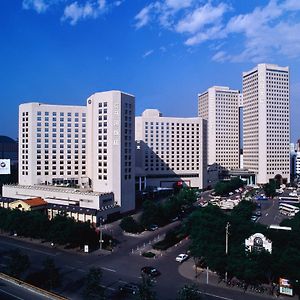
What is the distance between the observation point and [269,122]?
101 m

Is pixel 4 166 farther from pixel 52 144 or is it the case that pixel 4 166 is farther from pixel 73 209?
pixel 52 144

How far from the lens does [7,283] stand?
24.9 m

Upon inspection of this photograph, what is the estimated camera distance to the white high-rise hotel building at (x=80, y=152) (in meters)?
52.0

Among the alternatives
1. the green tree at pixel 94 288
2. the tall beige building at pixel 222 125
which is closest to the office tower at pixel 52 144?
the green tree at pixel 94 288

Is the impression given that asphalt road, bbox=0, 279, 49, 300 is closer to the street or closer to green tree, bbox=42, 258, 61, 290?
the street

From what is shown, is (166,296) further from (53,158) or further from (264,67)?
(264,67)

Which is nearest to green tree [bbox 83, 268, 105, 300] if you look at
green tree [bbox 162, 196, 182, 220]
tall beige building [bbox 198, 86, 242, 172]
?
green tree [bbox 162, 196, 182, 220]

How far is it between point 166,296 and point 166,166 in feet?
210

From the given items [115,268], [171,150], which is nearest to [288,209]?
[115,268]

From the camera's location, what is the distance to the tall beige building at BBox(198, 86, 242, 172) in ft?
380

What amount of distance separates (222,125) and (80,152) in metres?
65.3

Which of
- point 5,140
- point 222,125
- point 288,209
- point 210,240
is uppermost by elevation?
point 222,125

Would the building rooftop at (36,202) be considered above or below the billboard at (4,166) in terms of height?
below

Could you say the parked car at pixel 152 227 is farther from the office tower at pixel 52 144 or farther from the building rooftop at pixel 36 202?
the office tower at pixel 52 144
